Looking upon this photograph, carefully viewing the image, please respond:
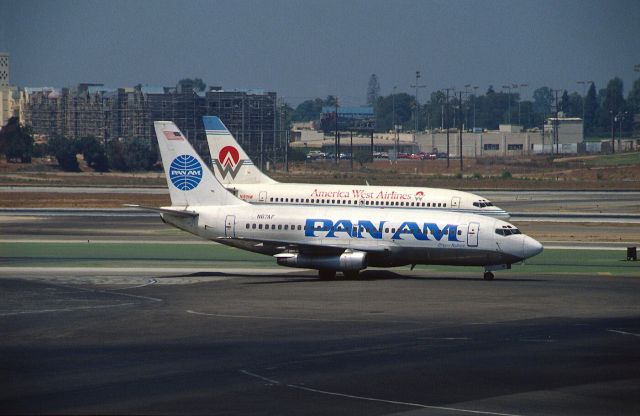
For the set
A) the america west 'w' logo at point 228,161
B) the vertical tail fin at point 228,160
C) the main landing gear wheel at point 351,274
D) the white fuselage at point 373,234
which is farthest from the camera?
the america west 'w' logo at point 228,161

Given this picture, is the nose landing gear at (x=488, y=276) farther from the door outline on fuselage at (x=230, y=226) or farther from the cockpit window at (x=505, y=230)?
the door outline on fuselage at (x=230, y=226)

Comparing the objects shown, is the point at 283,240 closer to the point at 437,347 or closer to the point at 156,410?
the point at 437,347

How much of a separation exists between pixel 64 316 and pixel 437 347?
16.0 meters

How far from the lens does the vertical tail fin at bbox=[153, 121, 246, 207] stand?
209 ft

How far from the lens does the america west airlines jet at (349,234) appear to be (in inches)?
2328

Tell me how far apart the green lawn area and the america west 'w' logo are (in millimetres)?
12765

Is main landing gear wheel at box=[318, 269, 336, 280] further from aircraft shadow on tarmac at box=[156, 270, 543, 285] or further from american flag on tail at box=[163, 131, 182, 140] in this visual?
american flag on tail at box=[163, 131, 182, 140]

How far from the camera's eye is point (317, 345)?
38.3 meters

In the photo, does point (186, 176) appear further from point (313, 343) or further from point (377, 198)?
point (313, 343)

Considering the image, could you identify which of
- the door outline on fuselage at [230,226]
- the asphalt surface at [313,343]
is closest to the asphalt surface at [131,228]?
the door outline on fuselage at [230,226]

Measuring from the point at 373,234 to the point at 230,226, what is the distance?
811 centimetres

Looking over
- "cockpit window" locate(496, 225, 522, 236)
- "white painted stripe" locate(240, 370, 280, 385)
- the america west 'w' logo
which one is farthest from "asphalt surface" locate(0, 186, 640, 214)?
"white painted stripe" locate(240, 370, 280, 385)

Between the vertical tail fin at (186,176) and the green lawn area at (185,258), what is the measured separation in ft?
14.5

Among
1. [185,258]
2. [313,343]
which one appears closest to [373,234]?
[185,258]
